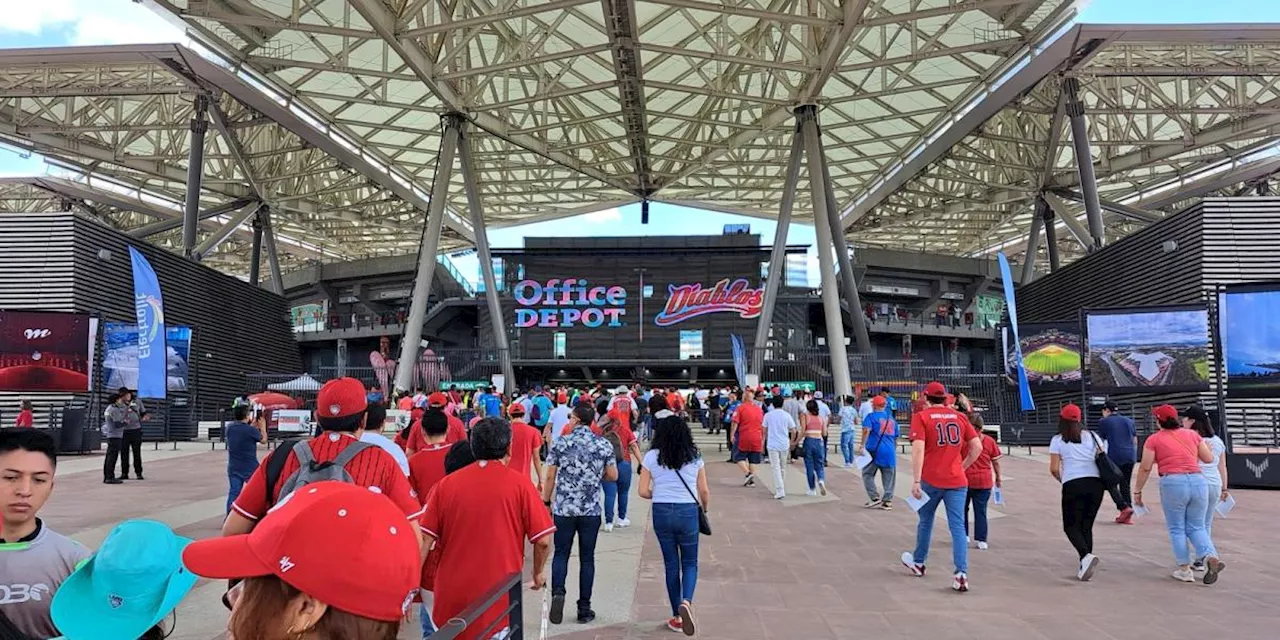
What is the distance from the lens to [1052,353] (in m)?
23.5

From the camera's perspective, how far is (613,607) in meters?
6.54

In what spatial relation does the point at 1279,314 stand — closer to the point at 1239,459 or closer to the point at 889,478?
the point at 1239,459

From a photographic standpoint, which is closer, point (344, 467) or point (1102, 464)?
point (344, 467)

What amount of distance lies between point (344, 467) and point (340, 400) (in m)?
0.36

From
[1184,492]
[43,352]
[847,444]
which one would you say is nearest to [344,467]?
[1184,492]

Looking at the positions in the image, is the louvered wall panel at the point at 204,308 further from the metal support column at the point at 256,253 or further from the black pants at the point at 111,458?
the black pants at the point at 111,458

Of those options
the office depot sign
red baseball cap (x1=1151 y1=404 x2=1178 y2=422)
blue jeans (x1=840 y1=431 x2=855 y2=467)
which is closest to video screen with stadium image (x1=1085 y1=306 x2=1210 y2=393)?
blue jeans (x1=840 y1=431 x2=855 y2=467)

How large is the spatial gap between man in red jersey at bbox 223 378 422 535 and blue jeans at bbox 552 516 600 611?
260cm

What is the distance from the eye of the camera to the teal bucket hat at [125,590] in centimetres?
177

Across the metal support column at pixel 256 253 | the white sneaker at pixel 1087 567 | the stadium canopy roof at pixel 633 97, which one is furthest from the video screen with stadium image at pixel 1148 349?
the metal support column at pixel 256 253

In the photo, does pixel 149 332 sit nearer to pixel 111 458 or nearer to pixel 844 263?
pixel 111 458

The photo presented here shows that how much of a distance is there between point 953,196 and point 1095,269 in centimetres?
2065

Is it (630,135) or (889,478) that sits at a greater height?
(630,135)

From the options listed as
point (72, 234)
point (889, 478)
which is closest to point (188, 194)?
point (72, 234)
